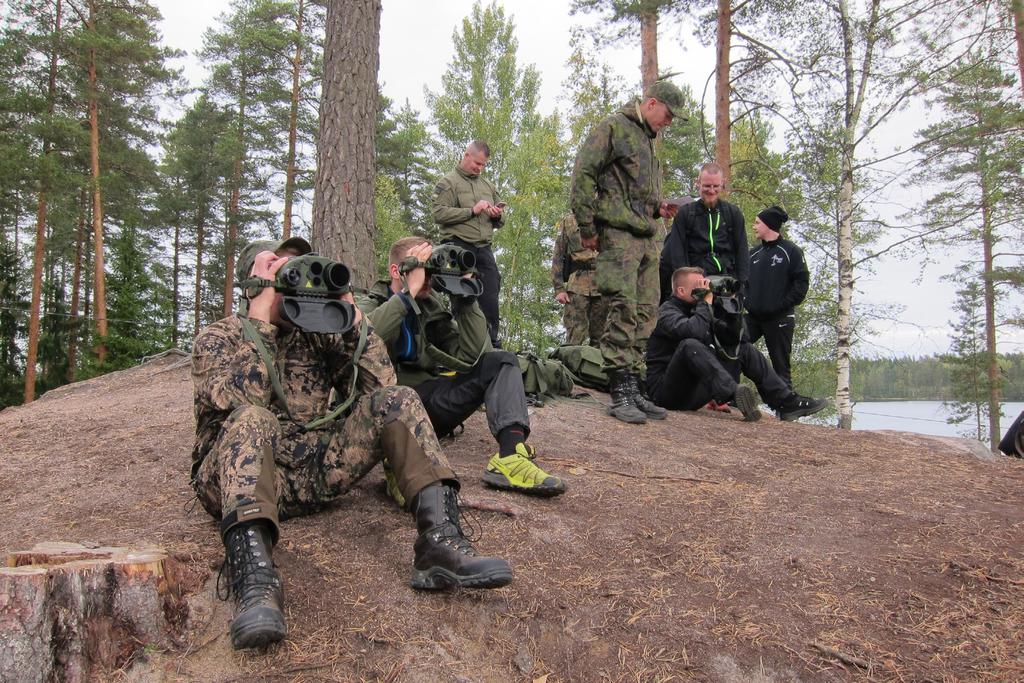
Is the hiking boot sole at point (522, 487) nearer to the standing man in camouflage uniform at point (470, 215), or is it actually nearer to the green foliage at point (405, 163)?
the standing man in camouflage uniform at point (470, 215)

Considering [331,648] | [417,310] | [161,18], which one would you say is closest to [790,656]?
[331,648]

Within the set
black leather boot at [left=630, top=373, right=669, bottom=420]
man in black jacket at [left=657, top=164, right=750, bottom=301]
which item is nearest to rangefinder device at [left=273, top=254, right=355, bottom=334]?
black leather boot at [left=630, top=373, right=669, bottom=420]

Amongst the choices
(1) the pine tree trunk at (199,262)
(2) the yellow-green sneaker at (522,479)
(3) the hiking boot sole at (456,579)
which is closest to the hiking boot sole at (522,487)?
(2) the yellow-green sneaker at (522,479)

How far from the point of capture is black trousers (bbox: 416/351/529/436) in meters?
3.09

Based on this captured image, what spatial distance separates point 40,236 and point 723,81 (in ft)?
45.8

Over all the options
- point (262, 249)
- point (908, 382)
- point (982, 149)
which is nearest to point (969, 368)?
point (908, 382)

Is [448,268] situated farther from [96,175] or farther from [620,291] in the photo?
[96,175]

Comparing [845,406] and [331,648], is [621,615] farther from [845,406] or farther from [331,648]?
[845,406]

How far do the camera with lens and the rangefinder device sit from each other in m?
0.59

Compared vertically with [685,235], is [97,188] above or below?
above

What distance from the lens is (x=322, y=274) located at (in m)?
2.50

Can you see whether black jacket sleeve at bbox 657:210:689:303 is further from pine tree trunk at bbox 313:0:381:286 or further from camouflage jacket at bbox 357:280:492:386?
camouflage jacket at bbox 357:280:492:386

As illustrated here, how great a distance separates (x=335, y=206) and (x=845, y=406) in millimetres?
8703

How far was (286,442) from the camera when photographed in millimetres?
2598
